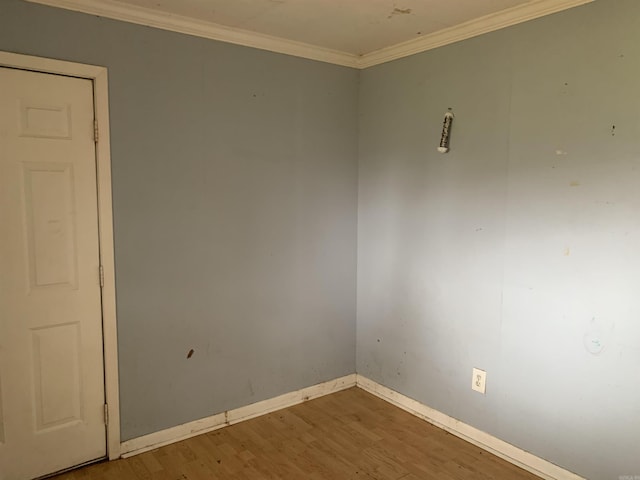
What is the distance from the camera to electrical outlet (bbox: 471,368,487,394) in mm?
2654

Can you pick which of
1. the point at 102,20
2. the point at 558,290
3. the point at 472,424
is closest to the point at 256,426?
the point at 472,424

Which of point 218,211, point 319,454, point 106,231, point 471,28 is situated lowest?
point 319,454

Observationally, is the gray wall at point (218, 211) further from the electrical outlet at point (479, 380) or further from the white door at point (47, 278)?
the electrical outlet at point (479, 380)

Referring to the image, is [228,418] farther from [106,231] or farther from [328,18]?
[328,18]

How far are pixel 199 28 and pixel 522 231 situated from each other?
207 cm

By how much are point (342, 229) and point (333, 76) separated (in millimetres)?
1070

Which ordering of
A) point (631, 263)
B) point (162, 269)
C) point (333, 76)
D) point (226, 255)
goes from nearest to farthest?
point (631, 263) → point (162, 269) → point (226, 255) → point (333, 76)

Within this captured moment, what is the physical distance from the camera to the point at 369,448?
105 inches

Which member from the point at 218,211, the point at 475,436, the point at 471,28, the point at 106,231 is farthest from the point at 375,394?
the point at 471,28

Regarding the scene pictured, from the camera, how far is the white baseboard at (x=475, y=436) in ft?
7.77

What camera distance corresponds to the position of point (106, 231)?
95.3 inches

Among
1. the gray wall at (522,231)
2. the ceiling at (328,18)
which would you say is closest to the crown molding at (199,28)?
the ceiling at (328,18)

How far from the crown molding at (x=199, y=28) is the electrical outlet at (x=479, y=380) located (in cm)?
220

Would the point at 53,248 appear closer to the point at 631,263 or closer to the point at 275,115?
the point at 275,115
